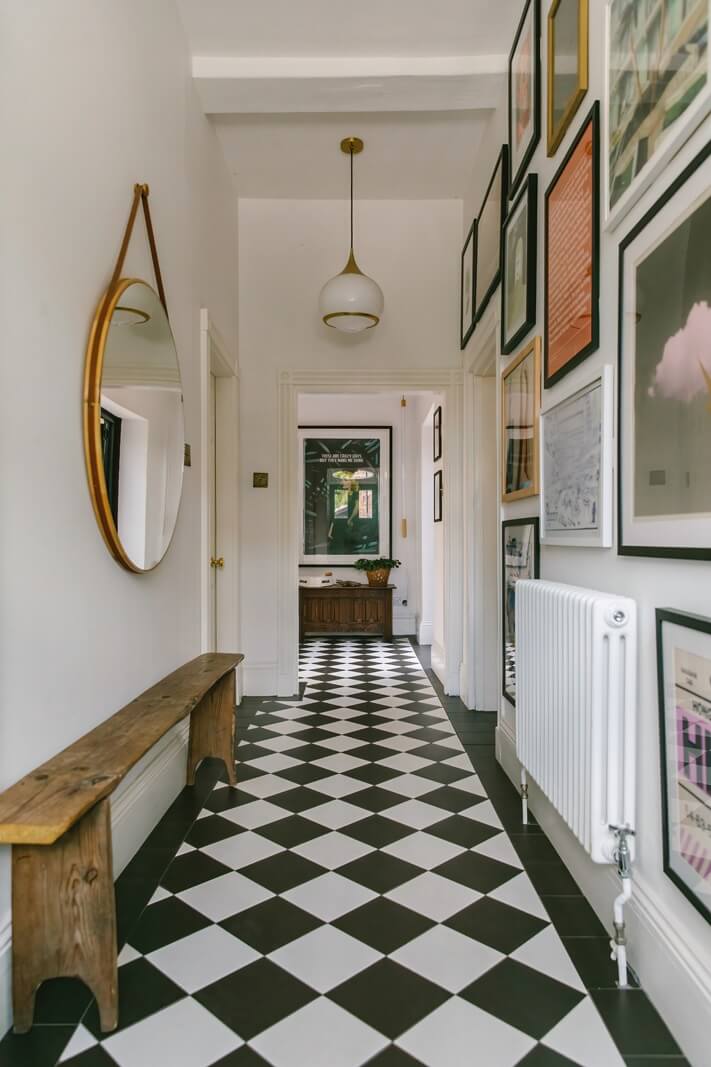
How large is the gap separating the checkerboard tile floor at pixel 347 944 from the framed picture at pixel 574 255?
1656 millimetres

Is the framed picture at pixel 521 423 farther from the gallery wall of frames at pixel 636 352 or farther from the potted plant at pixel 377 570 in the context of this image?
the potted plant at pixel 377 570

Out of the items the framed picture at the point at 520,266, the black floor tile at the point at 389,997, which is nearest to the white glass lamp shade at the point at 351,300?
the framed picture at the point at 520,266

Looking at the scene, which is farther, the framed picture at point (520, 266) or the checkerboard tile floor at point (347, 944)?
the framed picture at point (520, 266)

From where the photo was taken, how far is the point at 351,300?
4141 millimetres

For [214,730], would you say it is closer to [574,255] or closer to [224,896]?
[224,896]

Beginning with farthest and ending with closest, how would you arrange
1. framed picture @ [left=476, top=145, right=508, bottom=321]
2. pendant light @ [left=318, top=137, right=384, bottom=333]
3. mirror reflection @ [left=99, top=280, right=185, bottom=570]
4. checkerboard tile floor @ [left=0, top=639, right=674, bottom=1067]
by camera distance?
1. pendant light @ [left=318, top=137, right=384, bottom=333]
2. framed picture @ [left=476, top=145, right=508, bottom=321]
3. mirror reflection @ [left=99, top=280, right=185, bottom=570]
4. checkerboard tile floor @ [left=0, top=639, right=674, bottom=1067]

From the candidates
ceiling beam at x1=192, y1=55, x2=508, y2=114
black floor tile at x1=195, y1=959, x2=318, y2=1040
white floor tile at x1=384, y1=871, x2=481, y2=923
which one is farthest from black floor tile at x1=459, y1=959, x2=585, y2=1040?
ceiling beam at x1=192, y1=55, x2=508, y2=114

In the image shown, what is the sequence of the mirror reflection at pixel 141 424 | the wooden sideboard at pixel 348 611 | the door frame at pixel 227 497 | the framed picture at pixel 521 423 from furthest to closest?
the wooden sideboard at pixel 348 611 < the door frame at pixel 227 497 < the framed picture at pixel 521 423 < the mirror reflection at pixel 141 424

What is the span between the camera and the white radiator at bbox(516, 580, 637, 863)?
163 centimetres

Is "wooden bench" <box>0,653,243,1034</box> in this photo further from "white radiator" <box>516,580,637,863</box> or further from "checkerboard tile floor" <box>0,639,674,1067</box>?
"white radiator" <box>516,580,637,863</box>

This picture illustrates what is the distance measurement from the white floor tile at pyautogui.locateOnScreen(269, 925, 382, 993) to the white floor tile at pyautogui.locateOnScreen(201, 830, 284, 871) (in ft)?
1.59

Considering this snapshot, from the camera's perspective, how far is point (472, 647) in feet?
13.9

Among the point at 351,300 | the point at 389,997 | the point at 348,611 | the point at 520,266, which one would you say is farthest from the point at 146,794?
the point at 348,611

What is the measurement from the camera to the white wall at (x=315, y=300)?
15.1ft
